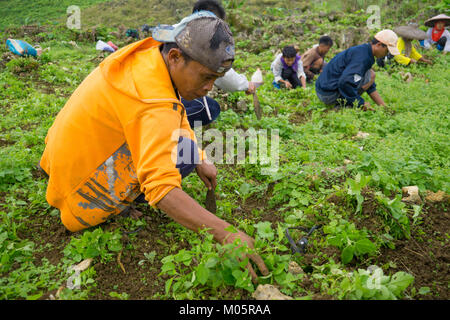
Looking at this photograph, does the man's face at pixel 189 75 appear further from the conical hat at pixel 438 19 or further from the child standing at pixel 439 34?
the conical hat at pixel 438 19

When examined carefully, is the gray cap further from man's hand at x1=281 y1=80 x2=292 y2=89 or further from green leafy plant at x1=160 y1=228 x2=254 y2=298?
man's hand at x1=281 y1=80 x2=292 y2=89

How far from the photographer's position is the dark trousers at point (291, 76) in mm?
6838

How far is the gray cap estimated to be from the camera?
1.66 metres

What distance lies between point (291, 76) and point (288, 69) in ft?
0.60

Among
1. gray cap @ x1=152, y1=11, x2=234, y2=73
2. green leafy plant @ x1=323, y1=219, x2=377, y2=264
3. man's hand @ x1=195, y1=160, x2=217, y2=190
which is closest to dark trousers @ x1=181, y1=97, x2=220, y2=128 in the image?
man's hand @ x1=195, y1=160, x2=217, y2=190

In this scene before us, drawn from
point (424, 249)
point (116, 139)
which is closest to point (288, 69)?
point (424, 249)

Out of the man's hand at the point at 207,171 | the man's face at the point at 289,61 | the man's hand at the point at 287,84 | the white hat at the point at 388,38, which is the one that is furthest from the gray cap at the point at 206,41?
the man's face at the point at 289,61

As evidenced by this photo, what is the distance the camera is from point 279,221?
8.03ft

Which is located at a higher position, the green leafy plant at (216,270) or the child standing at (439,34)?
the green leafy plant at (216,270)

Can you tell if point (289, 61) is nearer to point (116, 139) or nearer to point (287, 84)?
point (287, 84)

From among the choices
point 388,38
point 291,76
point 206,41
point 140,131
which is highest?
point 206,41

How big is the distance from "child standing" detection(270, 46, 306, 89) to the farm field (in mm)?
1552
